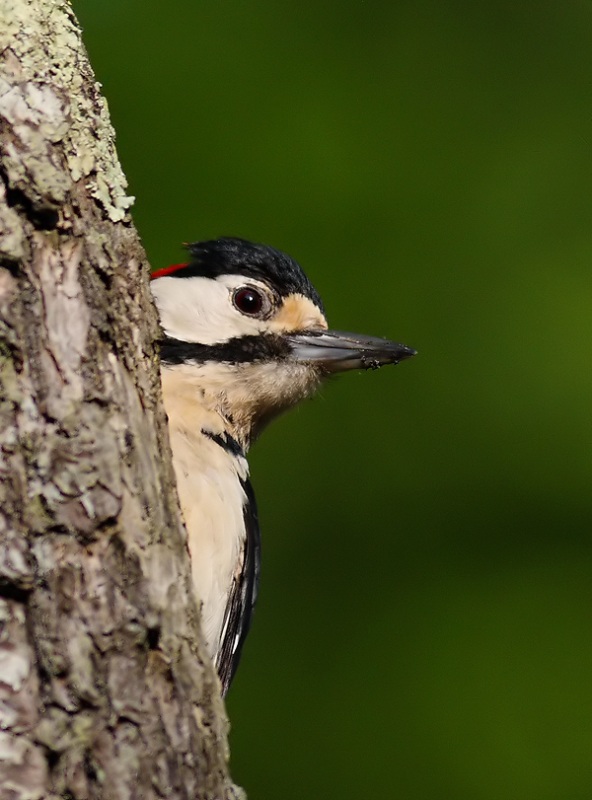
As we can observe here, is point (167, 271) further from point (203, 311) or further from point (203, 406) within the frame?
point (203, 406)

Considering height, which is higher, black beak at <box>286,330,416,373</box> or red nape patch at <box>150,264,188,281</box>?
red nape patch at <box>150,264,188,281</box>

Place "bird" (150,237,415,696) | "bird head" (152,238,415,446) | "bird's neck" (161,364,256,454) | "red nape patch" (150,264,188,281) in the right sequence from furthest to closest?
1. "red nape patch" (150,264,188,281)
2. "bird head" (152,238,415,446)
3. "bird's neck" (161,364,256,454)
4. "bird" (150,237,415,696)

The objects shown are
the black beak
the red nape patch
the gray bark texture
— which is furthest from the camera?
the red nape patch

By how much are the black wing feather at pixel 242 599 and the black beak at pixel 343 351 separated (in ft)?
1.40

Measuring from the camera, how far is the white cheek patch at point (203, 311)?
3068 millimetres

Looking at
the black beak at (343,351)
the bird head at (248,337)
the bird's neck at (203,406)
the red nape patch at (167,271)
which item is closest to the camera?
the bird's neck at (203,406)

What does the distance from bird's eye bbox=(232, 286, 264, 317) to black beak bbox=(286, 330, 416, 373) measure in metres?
0.12

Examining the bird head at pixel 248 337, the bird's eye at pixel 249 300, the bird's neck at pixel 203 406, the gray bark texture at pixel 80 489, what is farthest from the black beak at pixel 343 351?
the gray bark texture at pixel 80 489

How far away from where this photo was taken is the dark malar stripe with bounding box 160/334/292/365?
9.78 feet

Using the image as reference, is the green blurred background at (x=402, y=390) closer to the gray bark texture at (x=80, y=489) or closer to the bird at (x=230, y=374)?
the bird at (x=230, y=374)

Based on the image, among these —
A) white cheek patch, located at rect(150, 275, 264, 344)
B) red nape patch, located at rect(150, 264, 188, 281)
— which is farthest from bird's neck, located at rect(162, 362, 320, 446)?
red nape patch, located at rect(150, 264, 188, 281)

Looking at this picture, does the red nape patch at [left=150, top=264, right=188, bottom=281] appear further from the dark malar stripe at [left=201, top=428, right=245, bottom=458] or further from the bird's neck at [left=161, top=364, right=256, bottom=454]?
the dark malar stripe at [left=201, top=428, right=245, bottom=458]

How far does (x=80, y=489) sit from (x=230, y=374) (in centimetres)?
137

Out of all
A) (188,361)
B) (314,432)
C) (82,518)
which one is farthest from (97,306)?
(314,432)
